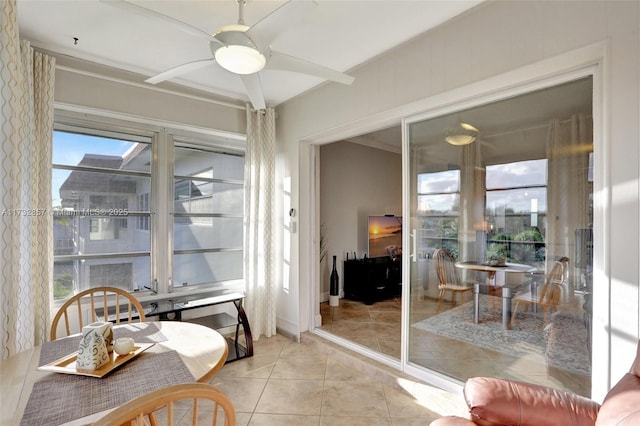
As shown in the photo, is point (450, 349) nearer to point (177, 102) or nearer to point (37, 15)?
point (177, 102)

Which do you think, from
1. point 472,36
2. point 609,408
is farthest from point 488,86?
point 609,408

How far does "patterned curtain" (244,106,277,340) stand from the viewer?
3.59 m

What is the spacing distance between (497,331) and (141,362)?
220 centimetres

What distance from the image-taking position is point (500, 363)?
220cm

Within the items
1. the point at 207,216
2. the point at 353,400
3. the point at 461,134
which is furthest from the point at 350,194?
the point at 353,400

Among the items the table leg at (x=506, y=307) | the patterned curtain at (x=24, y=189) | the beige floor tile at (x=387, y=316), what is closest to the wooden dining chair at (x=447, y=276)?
the table leg at (x=506, y=307)

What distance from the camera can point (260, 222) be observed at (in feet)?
12.0

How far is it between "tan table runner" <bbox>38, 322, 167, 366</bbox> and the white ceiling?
70.2 inches

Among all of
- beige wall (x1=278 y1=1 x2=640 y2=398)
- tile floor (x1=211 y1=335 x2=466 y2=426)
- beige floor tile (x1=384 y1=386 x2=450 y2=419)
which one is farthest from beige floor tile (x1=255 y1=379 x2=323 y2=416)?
beige wall (x1=278 y1=1 x2=640 y2=398)

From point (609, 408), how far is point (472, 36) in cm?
214

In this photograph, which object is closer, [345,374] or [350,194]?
[345,374]

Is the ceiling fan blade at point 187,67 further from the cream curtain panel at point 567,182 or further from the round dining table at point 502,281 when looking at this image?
the round dining table at point 502,281

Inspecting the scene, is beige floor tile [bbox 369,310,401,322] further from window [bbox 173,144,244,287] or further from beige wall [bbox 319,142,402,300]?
window [bbox 173,144,244,287]

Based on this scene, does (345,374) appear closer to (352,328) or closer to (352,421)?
(352,421)
